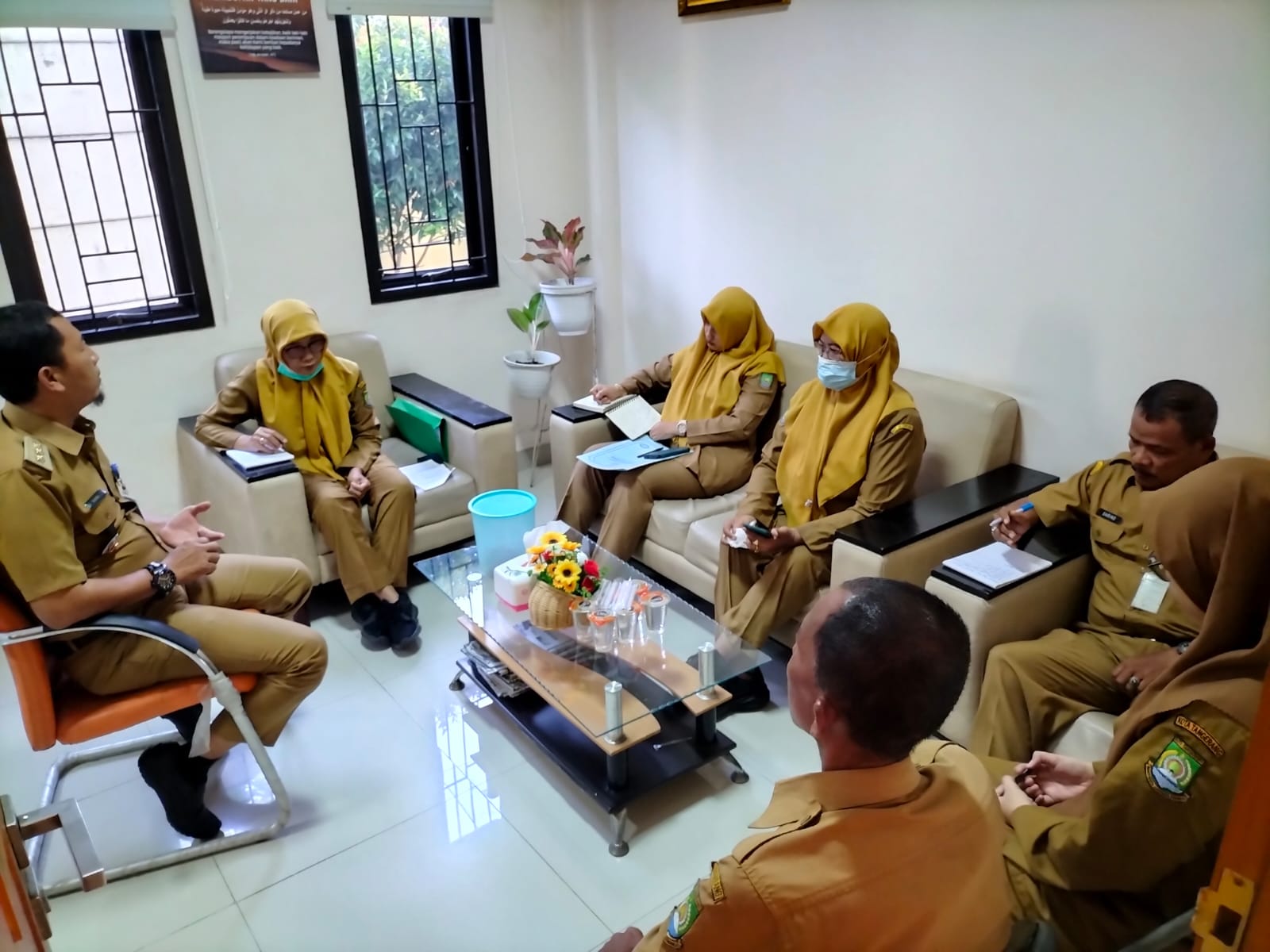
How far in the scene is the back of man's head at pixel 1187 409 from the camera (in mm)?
1956

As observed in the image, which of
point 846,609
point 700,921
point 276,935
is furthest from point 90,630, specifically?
point 846,609

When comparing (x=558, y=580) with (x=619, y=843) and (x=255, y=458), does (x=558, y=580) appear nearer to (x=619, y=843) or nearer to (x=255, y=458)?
(x=619, y=843)

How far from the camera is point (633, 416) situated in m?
3.38

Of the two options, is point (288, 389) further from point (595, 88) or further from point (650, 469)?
point (595, 88)

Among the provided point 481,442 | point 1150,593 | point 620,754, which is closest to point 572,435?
point 481,442

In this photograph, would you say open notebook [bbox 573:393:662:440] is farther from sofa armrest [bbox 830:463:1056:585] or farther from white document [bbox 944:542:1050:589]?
white document [bbox 944:542:1050:589]

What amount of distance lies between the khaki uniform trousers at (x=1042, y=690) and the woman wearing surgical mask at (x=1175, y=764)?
47 cm

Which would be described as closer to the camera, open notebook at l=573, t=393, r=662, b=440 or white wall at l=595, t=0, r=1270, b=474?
white wall at l=595, t=0, r=1270, b=474

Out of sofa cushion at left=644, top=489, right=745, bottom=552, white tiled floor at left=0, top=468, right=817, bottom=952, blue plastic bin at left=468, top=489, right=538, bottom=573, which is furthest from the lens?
sofa cushion at left=644, top=489, right=745, bottom=552

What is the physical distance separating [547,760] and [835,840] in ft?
5.00

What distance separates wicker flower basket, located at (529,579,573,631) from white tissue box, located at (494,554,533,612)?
0.38 feet

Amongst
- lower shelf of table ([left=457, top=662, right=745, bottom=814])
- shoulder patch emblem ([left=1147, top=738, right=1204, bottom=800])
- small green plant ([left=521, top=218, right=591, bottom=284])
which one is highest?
small green plant ([left=521, top=218, right=591, bottom=284])

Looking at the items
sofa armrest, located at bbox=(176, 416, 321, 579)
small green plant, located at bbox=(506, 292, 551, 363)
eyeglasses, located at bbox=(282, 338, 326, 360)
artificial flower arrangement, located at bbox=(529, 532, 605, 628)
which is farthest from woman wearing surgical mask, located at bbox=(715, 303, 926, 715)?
small green plant, located at bbox=(506, 292, 551, 363)

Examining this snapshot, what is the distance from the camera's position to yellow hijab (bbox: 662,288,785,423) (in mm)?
3131
